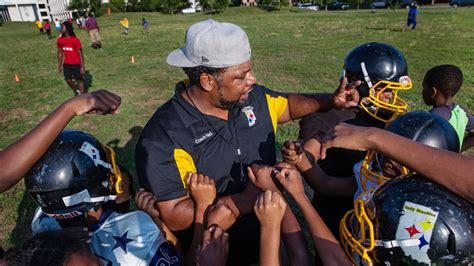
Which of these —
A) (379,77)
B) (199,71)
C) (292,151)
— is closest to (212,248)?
(292,151)

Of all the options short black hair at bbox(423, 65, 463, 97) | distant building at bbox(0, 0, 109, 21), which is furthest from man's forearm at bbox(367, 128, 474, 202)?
distant building at bbox(0, 0, 109, 21)

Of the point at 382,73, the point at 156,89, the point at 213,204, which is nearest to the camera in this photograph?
the point at 213,204

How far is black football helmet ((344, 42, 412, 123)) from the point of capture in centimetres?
301

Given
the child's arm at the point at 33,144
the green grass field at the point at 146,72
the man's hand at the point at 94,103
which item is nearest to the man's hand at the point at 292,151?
the man's hand at the point at 94,103

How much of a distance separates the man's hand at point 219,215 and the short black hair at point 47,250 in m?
0.73

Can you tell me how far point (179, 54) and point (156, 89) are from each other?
943 cm

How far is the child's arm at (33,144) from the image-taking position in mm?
2090

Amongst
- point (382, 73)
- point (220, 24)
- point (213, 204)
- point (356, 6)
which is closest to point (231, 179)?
point (213, 204)

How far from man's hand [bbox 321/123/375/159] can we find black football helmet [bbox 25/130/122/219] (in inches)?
66.9

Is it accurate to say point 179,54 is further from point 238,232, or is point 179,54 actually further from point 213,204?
point 238,232

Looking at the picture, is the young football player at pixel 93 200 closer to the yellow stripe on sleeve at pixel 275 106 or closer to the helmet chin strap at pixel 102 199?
the helmet chin strap at pixel 102 199

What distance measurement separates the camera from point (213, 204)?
2.21 metres

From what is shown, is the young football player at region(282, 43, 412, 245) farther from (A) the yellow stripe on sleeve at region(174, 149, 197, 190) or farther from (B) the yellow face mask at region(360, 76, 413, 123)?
(A) the yellow stripe on sleeve at region(174, 149, 197, 190)

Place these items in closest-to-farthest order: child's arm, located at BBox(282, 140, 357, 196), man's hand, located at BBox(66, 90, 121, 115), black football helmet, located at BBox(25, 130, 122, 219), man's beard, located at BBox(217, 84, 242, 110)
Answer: man's hand, located at BBox(66, 90, 121, 115) → black football helmet, located at BBox(25, 130, 122, 219) → man's beard, located at BBox(217, 84, 242, 110) → child's arm, located at BBox(282, 140, 357, 196)
